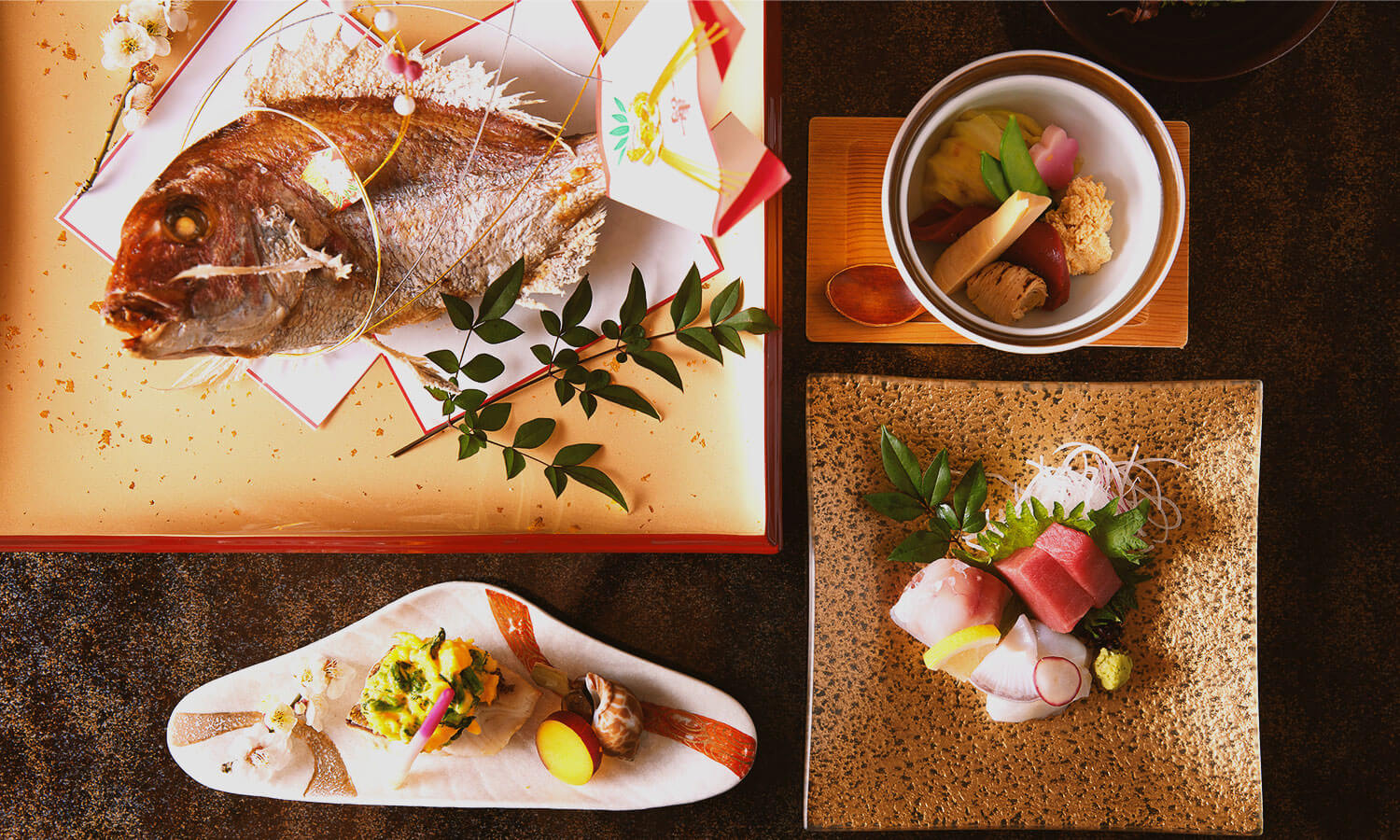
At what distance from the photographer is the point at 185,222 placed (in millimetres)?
753

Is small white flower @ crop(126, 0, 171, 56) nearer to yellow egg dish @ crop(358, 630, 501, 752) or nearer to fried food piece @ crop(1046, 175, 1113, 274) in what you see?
yellow egg dish @ crop(358, 630, 501, 752)

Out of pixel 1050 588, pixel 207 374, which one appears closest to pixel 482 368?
pixel 207 374

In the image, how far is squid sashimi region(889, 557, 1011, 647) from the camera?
39.9 inches

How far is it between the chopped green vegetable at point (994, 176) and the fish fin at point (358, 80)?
53 centimetres

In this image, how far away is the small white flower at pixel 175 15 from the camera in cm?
94

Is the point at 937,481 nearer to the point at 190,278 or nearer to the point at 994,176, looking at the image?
the point at 994,176

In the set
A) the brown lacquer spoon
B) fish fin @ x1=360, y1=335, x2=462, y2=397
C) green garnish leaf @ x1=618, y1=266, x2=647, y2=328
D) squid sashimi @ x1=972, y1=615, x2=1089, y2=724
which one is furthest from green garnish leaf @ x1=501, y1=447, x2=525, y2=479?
squid sashimi @ x1=972, y1=615, x2=1089, y2=724

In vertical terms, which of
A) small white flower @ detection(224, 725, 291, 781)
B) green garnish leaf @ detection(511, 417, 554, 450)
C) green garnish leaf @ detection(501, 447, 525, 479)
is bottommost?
small white flower @ detection(224, 725, 291, 781)

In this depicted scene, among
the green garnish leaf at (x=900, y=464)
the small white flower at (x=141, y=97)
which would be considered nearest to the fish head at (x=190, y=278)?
the small white flower at (x=141, y=97)

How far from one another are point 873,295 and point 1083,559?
1.49ft

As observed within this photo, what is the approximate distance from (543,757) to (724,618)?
12.8 inches

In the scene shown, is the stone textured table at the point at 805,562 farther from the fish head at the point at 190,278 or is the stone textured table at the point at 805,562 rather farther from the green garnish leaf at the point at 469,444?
the fish head at the point at 190,278

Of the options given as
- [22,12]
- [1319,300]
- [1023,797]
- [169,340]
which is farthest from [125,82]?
[1319,300]

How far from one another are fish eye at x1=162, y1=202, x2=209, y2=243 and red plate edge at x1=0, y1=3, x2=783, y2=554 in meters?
0.40
